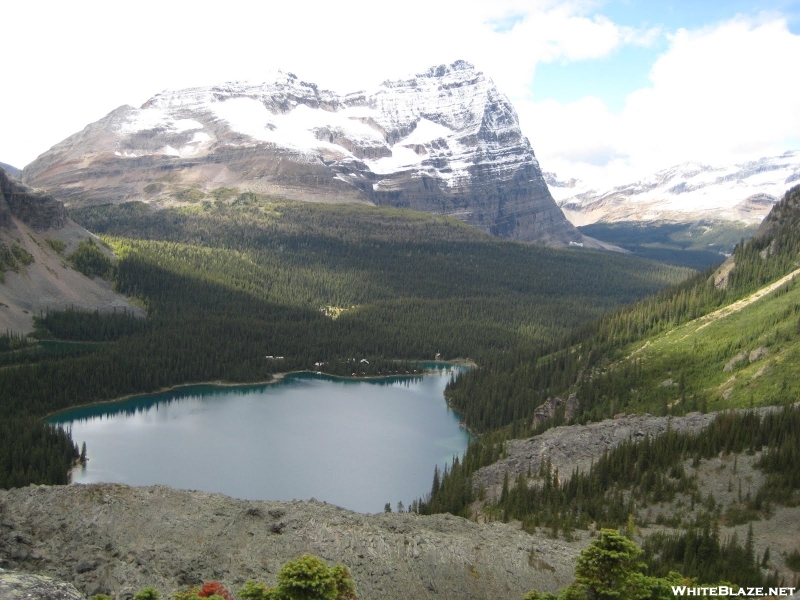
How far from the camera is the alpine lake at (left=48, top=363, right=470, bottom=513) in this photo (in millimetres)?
72812

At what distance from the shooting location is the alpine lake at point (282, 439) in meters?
72.8

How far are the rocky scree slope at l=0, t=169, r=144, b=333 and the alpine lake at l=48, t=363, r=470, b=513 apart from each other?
45001 millimetres

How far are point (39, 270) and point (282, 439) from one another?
288ft

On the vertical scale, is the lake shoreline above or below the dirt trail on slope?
below

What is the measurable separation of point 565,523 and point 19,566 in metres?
29.9

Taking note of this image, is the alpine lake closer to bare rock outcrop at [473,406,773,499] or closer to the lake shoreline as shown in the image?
the lake shoreline

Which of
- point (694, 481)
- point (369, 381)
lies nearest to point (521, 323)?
point (369, 381)

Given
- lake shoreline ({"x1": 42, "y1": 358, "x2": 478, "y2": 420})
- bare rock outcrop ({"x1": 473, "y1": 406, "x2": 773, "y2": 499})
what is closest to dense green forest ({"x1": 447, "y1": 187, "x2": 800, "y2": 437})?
bare rock outcrop ({"x1": 473, "y1": 406, "x2": 773, "y2": 499})

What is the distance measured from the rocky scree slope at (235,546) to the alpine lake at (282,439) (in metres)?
26.9

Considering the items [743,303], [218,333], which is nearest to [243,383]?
[218,333]

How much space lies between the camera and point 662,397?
74.7 meters

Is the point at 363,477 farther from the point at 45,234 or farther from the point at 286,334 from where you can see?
the point at 45,234

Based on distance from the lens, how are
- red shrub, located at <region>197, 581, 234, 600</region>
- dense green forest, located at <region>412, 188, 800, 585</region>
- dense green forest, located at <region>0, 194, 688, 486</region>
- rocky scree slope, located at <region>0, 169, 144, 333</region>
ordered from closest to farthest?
red shrub, located at <region>197, 581, 234, 600</region> < dense green forest, located at <region>412, 188, 800, 585</region> < dense green forest, located at <region>0, 194, 688, 486</region> < rocky scree slope, located at <region>0, 169, 144, 333</region>

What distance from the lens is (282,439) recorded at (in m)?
90.8
